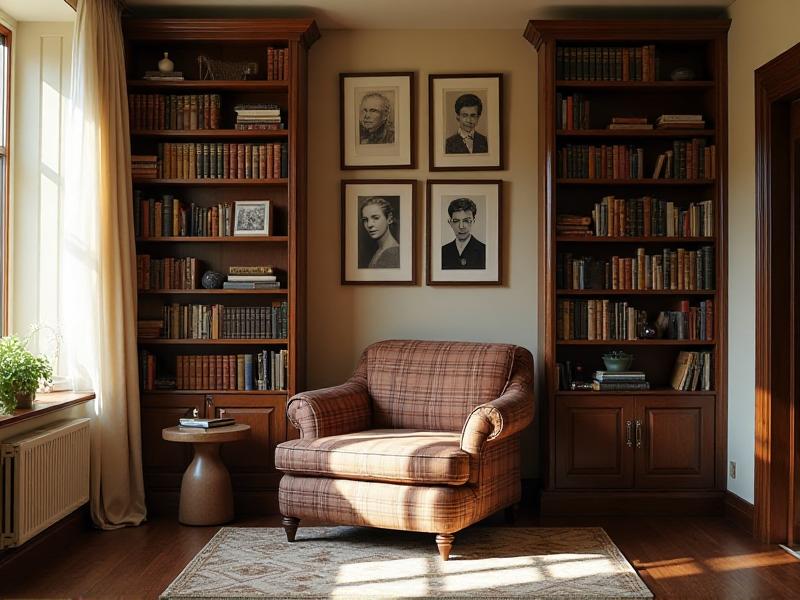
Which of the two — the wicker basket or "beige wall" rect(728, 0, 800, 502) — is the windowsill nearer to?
the wicker basket

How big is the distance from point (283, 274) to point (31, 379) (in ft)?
5.54

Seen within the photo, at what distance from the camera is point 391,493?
402 centimetres

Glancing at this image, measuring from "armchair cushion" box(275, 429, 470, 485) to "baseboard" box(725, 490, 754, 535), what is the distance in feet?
5.07

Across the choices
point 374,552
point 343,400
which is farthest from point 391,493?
point 343,400

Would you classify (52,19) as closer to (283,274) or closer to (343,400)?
(283,274)

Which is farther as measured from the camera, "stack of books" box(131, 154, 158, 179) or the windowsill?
"stack of books" box(131, 154, 158, 179)

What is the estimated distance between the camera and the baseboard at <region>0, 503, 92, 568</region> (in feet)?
12.2

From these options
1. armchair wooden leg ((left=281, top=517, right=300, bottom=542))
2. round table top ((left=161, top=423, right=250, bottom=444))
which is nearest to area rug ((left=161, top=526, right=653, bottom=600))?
armchair wooden leg ((left=281, top=517, right=300, bottom=542))

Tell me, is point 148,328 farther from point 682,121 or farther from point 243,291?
point 682,121

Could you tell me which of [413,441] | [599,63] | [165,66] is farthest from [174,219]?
[599,63]

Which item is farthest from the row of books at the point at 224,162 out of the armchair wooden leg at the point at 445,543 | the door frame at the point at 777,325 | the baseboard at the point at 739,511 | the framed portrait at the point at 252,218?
the baseboard at the point at 739,511

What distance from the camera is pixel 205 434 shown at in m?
4.52

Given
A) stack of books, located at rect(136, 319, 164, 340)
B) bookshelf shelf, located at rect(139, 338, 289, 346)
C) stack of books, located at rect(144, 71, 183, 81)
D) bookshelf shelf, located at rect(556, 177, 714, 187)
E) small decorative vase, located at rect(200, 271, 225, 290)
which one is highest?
stack of books, located at rect(144, 71, 183, 81)

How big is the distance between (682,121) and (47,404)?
366 centimetres
